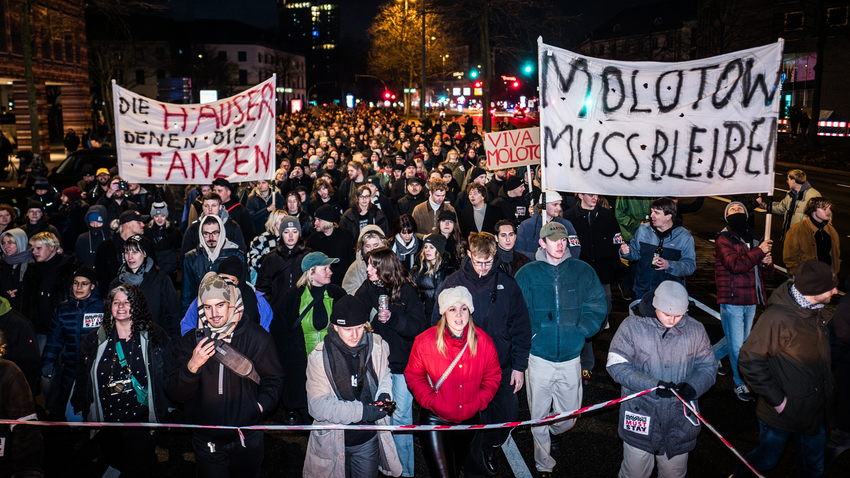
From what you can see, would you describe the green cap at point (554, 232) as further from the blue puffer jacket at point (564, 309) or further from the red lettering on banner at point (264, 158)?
the red lettering on banner at point (264, 158)

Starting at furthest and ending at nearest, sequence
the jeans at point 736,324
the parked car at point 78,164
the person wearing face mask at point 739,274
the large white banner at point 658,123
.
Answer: the parked car at point 78,164, the jeans at point 736,324, the person wearing face mask at point 739,274, the large white banner at point 658,123

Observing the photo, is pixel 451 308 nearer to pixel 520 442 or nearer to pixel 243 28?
pixel 520 442

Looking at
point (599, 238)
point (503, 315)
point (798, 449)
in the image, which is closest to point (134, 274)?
point (503, 315)

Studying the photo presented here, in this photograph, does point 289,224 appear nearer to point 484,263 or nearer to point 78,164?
point 484,263

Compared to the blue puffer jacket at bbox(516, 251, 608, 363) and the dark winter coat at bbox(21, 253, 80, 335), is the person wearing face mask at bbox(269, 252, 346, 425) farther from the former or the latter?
the dark winter coat at bbox(21, 253, 80, 335)

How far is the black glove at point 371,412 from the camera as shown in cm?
423

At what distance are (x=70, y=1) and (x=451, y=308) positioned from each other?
4524cm

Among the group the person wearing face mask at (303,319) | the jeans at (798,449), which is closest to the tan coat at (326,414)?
the person wearing face mask at (303,319)

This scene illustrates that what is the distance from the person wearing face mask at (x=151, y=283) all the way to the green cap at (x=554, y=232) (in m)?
3.39

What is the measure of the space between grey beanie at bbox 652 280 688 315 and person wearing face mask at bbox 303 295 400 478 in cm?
189

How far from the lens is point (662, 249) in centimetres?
653

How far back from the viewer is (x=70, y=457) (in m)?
5.43

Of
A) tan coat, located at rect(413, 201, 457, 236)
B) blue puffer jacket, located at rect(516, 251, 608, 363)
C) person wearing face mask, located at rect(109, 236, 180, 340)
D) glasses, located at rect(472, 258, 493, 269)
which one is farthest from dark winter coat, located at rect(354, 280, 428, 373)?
tan coat, located at rect(413, 201, 457, 236)

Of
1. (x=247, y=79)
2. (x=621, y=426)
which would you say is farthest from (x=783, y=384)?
(x=247, y=79)
